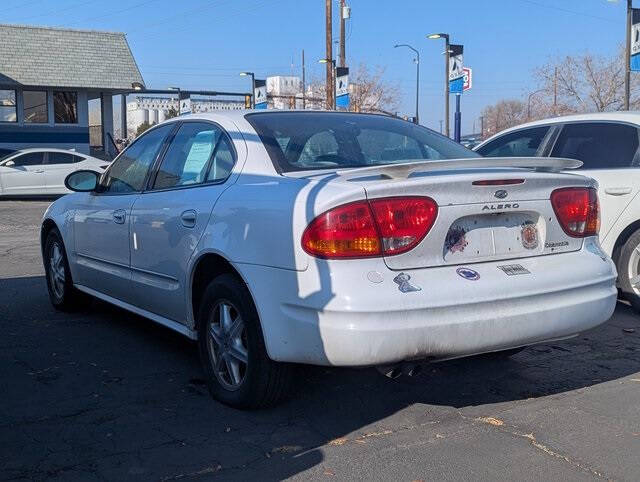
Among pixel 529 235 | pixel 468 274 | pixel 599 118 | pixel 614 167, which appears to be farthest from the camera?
pixel 599 118

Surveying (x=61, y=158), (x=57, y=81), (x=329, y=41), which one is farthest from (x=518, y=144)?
(x=57, y=81)

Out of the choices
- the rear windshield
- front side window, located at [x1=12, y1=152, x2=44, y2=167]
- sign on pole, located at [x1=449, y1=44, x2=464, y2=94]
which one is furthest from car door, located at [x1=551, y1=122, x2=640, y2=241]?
front side window, located at [x1=12, y1=152, x2=44, y2=167]

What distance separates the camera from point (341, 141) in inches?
184

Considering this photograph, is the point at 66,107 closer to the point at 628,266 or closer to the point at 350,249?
the point at 628,266

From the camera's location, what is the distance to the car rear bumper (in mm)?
3512

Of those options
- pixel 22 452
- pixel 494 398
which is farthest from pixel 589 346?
pixel 22 452

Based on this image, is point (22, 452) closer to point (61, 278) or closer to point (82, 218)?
point (82, 218)

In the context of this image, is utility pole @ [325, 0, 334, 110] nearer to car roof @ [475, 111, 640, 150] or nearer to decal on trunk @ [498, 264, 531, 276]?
car roof @ [475, 111, 640, 150]

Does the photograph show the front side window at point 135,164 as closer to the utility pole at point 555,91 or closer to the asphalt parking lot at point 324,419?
the asphalt parking lot at point 324,419

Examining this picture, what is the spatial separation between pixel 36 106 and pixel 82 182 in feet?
83.7

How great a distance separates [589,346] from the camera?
18.3ft

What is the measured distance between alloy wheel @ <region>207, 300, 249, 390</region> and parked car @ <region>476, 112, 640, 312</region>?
3.61m

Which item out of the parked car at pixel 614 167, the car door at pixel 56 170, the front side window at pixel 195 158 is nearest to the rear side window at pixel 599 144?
the parked car at pixel 614 167

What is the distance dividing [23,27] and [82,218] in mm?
26663
